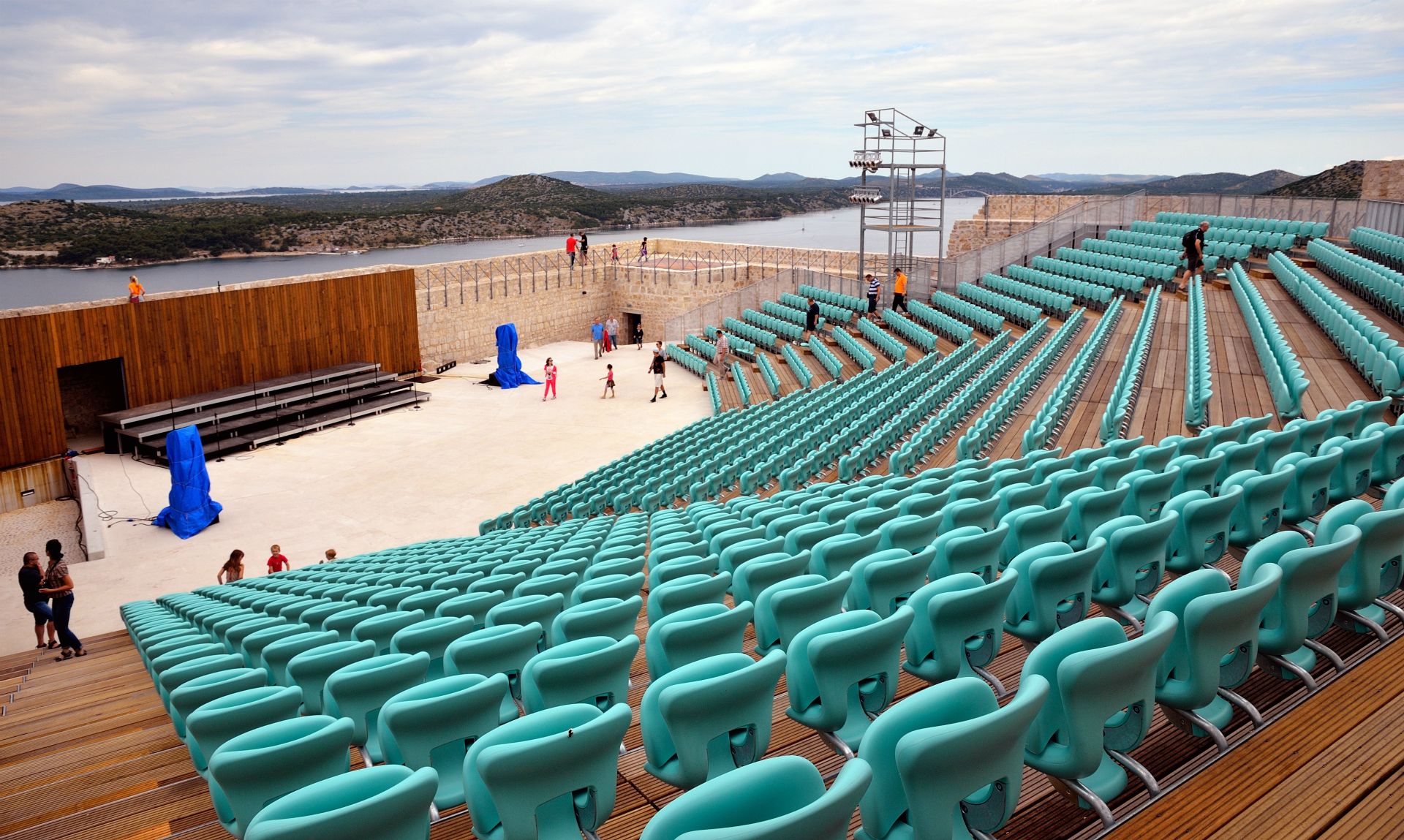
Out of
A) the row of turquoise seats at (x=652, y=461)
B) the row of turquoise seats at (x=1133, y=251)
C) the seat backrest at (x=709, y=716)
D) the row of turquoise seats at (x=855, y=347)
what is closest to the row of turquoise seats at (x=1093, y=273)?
the row of turquoise seats at (x=1133, y=251)

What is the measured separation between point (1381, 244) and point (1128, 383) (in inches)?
442

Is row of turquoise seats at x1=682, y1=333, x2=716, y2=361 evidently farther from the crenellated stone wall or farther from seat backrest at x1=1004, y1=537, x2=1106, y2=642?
seat backrest at x1=1004, y1=537, x2=1106, y2=642

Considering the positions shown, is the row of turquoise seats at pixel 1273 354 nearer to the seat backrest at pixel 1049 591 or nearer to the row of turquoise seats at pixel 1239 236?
the row of turquoise seats at pixel 1239 236

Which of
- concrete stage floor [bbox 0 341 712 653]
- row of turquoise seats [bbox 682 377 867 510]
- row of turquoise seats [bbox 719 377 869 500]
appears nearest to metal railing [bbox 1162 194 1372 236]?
concrete stage floor [bbox 0 341 712 653]

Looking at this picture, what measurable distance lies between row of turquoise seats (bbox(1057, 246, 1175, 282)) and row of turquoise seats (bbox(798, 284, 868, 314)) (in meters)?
5.46

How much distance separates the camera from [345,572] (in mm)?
8828

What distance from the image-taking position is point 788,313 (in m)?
26.8

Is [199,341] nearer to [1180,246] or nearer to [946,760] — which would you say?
[946,760]

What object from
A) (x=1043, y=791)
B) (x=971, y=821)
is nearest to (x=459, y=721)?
(x=971, y=821)

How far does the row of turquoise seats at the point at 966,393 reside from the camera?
9.77 meters

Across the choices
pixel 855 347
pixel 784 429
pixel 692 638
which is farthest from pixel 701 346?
pixel 692 638

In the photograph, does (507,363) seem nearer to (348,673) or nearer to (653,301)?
(653,301)

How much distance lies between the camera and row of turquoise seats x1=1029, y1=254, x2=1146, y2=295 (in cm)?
1917

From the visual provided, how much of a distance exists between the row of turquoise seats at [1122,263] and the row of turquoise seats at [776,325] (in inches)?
289
